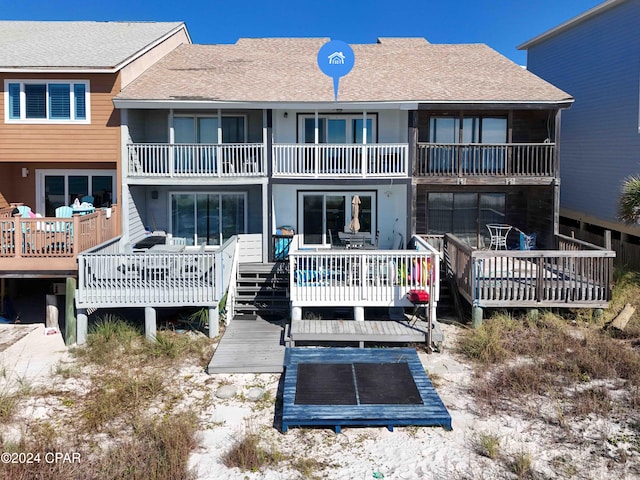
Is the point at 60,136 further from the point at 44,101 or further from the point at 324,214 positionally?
the point at 324,214

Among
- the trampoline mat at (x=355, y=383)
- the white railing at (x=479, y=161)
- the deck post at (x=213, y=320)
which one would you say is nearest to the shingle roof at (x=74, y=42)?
the deck post at (x=213, y=320)

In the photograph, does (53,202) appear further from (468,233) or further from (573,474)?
(573,474)

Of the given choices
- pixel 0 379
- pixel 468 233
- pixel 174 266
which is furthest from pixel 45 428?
pixel 468 233

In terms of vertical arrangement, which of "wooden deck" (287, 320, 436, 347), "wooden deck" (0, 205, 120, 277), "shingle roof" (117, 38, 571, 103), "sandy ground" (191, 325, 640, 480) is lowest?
"sandy ground" (191, 325, 640, 480)

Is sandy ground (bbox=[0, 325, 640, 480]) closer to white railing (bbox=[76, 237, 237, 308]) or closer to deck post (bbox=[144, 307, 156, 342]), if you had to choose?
deck post (bbox=[144, 307, 156, 342])

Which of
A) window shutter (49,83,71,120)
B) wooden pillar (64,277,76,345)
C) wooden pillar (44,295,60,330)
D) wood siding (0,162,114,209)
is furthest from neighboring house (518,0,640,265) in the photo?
window shutter (49,83,71,120)

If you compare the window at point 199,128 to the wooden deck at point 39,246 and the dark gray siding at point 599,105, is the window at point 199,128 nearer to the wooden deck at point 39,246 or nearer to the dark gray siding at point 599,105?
the wooden deck at point 39,246
